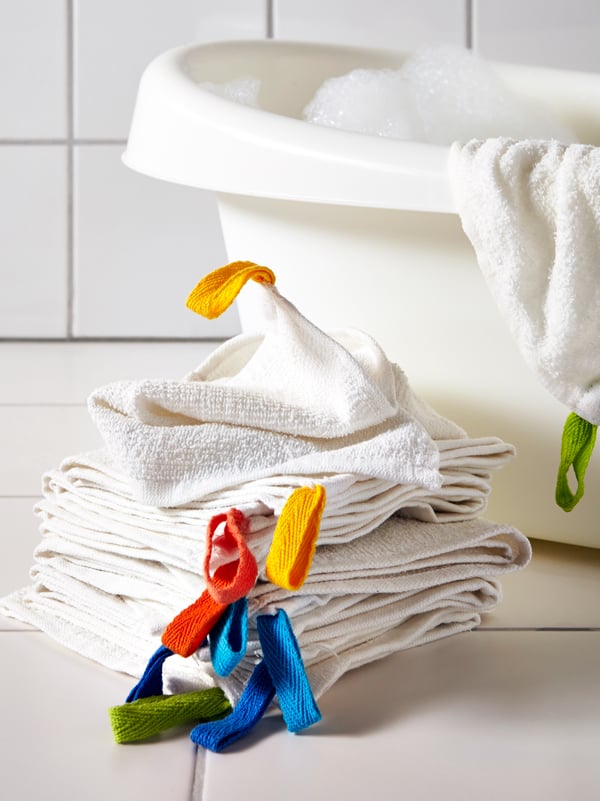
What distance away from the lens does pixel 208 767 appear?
621 millimetres

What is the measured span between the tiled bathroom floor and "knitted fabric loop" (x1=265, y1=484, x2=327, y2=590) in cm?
10

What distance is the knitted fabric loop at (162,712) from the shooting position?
2.12 ft

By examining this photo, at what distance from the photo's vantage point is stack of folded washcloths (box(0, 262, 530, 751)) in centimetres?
65

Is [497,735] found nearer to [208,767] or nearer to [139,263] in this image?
[208,767]

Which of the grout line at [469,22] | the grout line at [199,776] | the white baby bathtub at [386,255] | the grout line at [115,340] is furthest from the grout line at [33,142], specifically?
the grout line at [199,776]

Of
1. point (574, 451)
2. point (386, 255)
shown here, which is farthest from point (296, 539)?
point (386, 255)

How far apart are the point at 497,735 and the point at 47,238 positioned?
1.43 metres

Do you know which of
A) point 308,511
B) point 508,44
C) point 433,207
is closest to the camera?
point 308,511

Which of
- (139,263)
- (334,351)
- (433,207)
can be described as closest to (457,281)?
(433,207)

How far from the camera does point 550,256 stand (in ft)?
2.58

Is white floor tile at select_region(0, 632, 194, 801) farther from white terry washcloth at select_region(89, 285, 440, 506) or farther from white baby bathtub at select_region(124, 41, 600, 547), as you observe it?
white baby bathtub at select_region(124, 41, 600, 547)

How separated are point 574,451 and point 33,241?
51.4 inches

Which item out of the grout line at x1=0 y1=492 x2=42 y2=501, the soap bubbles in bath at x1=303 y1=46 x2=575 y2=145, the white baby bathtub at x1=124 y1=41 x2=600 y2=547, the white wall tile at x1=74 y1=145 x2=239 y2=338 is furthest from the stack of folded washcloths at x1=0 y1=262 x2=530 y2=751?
the white wall tile at x1=74 y1=145 x2=239 y2=338

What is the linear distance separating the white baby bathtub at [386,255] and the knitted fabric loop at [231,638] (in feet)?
1.18
